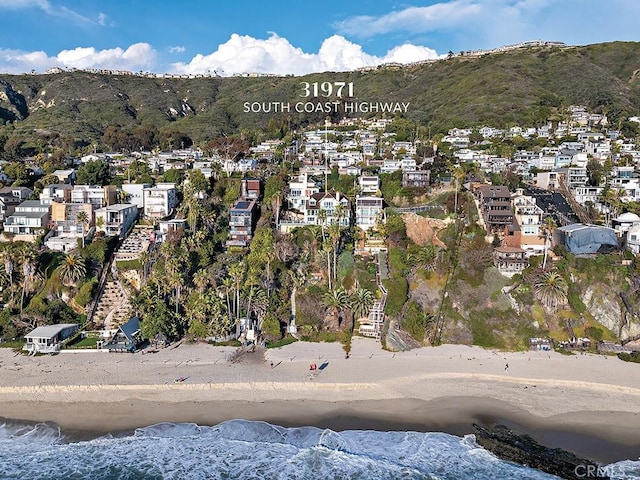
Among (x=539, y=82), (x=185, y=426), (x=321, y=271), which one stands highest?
(x=539, y=82)

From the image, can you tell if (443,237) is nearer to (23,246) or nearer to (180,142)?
(23,246)

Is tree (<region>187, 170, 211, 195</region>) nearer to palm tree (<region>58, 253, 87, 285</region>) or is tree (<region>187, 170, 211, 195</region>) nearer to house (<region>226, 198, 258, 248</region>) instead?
house (<region>226, 198, 258, 248</region>)

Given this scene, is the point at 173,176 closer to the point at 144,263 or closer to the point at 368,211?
the point at 144,263

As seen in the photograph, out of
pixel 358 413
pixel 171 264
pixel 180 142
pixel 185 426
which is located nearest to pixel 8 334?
pixel 171 264

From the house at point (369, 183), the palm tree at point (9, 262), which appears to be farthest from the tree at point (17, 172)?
the house at point (369, 183)

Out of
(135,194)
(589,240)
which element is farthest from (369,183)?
(135,194)
